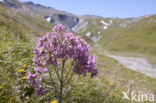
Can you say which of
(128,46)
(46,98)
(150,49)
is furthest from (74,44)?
(128,46)

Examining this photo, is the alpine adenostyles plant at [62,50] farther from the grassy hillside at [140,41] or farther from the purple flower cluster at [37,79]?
the grassy hillside at [140,41]

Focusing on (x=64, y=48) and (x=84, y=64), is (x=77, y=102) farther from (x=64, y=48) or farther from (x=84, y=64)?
(x=64, y=48)

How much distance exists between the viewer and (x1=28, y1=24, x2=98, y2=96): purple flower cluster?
2844mm

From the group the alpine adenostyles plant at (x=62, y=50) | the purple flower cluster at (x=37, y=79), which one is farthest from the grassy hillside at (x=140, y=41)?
the purple flower cluster at (x=37, y=79)

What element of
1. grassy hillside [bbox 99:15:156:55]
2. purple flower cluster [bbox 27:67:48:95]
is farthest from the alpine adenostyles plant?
grassy hillside [bbox 99:15:156:55]

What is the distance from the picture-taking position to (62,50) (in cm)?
284

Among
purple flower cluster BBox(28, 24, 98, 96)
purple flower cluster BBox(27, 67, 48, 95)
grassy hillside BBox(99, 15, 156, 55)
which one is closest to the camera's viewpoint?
purple flower cluster BBox(28, 24, 98, 96)

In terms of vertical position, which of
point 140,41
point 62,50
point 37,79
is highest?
point 140,41

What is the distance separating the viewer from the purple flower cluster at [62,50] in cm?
284

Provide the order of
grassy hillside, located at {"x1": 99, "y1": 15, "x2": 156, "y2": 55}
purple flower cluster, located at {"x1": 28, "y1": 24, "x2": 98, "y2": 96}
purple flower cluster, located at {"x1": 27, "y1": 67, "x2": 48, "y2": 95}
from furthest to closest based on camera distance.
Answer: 1. grassy hillside, located at {"x1": 99, "y1": 15, "x2": 156, "y2": 55}
2. purple flower cluster, located at {"x1": 27, "y1": 67, "x2": 48, "y2": 95}
3. purple flower cluster, located at {"x1": 28, "y1": 24, "x2": 98, "y2": 96}

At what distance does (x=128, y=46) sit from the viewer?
531 ft

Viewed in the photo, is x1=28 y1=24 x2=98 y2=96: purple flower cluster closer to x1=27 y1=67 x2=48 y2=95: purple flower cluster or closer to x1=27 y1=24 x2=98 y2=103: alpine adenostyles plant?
x1=27 y1=24 x2=98 y2=103: alpine adenostyles plant

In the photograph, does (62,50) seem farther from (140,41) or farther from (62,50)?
(140,41)

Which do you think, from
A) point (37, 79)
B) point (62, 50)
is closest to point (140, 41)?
point (37, 79)
